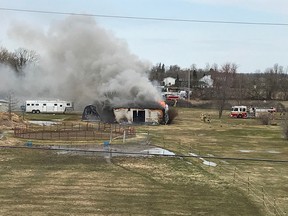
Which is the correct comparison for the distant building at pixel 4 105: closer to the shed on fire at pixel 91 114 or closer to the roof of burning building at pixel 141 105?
the shed on fire at pixel 91 114

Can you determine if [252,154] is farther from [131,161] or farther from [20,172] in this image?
[20,172]

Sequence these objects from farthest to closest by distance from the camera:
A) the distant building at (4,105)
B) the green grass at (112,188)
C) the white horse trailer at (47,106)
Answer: the white horse trailer at (47,106) < the distant building at (4,105) < the green grass at (112,188)

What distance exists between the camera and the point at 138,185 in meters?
22.0

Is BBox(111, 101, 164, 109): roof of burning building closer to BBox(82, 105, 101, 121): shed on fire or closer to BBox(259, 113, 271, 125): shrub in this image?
BBox(82, 105, 101, 121): shed on fire

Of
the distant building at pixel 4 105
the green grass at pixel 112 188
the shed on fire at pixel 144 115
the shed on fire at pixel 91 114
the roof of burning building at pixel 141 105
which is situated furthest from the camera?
the distant building at pixel 4 105

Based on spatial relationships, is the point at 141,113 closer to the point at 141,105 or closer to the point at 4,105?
the point at 141,105

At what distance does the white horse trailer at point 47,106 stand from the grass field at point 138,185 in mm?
44146

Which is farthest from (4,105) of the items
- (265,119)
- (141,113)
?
(265,119)

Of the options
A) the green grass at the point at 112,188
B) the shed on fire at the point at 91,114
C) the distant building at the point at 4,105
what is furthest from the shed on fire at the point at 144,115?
the green grass at the point at 112,188

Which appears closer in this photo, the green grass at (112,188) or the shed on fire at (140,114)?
the green grass at (112,188)

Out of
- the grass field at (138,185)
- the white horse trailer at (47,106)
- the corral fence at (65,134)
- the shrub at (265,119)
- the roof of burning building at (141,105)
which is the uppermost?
the roof of burning building at (141,105)

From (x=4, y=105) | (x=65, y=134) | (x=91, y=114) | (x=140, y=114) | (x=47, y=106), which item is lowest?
(x=65, y=134)

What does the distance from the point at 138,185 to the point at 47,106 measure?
55.9 m

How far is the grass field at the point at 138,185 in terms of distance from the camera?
18000mm
